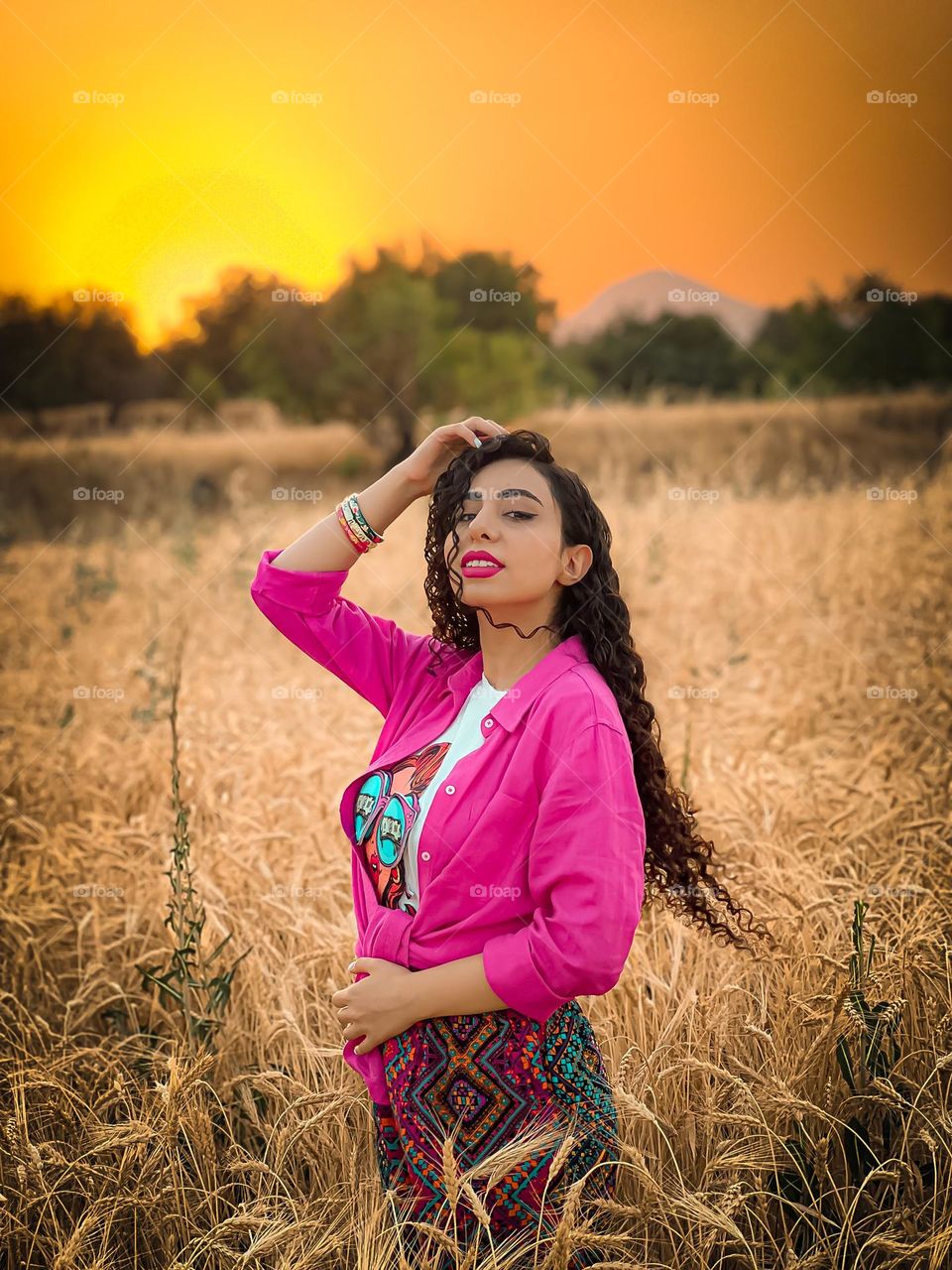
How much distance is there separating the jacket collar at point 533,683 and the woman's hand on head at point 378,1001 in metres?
0.47

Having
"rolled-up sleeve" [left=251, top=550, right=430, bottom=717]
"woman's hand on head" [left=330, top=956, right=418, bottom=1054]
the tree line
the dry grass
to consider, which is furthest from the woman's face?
the tree line

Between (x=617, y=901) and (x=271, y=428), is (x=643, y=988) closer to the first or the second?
(x=617, y=901)

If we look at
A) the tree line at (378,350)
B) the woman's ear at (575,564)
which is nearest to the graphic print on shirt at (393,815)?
the woman's ear at (575,564)

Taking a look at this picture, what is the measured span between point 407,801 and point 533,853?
11.1 inches

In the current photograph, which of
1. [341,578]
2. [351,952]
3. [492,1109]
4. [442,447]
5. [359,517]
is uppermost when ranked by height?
[442,447]

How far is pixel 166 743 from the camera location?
479cm

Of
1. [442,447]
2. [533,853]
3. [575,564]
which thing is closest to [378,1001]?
[533,853]

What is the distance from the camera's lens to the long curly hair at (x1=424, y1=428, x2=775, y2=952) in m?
1.96

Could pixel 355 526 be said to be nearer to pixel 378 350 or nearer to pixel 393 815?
pixel 393 815

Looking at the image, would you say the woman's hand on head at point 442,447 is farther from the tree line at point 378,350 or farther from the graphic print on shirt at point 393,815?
the tree line at point 378,350

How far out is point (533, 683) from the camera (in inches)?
72.9

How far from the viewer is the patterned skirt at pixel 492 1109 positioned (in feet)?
5.92

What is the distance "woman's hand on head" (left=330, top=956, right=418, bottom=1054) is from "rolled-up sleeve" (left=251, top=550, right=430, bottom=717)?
1.64ft

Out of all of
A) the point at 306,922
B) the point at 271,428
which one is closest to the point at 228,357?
the point at 271,428
